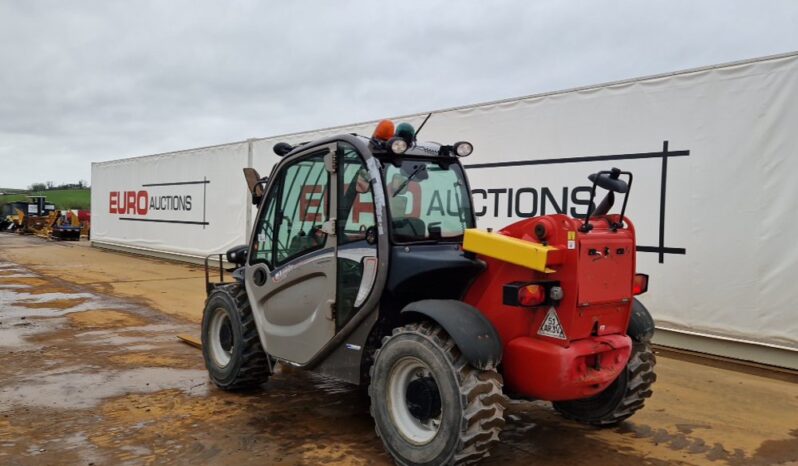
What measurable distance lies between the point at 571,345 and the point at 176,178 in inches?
619

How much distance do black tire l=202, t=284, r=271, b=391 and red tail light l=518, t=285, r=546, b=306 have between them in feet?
8.53

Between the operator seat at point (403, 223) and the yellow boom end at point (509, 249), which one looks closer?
the yellow boom end at point (509, 249)

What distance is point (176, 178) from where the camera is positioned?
688 inches

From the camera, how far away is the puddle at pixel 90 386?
5.20 metres

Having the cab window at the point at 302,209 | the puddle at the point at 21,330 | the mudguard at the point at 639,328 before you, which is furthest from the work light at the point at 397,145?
the puddle at the point at 21,330

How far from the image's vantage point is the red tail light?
11.4ft

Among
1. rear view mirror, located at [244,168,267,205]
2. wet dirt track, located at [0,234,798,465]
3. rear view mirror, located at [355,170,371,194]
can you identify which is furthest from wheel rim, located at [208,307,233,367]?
rear view mirror, located at [355,170,371,194]

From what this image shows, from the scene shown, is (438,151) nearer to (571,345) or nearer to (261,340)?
(571,345)

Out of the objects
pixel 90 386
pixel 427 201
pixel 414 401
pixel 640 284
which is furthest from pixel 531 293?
pixel 90 386

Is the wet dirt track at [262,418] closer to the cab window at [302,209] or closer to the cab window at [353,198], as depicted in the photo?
the cab window at [302,209]

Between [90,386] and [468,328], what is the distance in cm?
385

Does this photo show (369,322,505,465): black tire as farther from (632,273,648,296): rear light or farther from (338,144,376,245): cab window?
(632,273,648,296): rear light

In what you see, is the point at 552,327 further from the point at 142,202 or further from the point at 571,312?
the point at 142,202

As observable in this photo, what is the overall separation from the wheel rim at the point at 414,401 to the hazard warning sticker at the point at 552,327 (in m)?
0.69
